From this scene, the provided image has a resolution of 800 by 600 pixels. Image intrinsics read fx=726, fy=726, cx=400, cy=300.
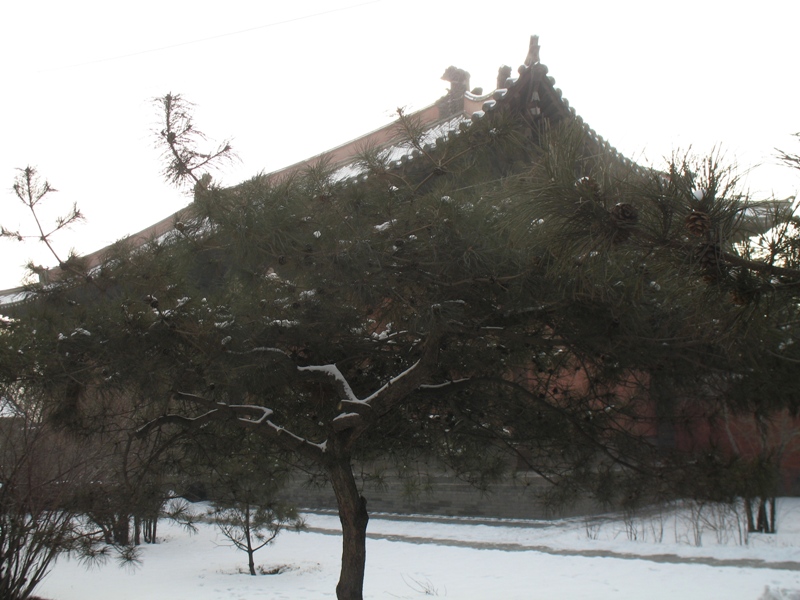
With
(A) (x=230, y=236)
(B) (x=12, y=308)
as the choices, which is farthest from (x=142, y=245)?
(A) (x=230, y=236)

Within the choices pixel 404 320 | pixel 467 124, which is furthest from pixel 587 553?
pixel 467 124

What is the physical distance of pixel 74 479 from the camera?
5895 millimetres

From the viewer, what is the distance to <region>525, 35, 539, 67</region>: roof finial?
244 inches

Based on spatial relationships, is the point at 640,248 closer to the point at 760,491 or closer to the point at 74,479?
the point at 760,491

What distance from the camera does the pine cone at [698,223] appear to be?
1.67 meters

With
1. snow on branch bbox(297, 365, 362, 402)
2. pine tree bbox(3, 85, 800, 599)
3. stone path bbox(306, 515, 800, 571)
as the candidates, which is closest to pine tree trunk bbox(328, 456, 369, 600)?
Result: pine tree bbox(3, 85, 800, 599)

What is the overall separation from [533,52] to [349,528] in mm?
4195

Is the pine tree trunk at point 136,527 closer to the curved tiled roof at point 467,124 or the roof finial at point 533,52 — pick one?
the curved tiled roof at point 467,124

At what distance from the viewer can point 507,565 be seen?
7.68 metres

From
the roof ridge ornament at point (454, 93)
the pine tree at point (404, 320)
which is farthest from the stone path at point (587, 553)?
the roof ridge ornament at point (454, 93)

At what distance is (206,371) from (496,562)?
5181 millimetres

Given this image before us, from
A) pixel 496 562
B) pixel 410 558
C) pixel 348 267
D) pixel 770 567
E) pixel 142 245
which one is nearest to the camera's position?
pixel 348 267

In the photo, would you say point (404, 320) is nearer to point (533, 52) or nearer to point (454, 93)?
point (533, 52)

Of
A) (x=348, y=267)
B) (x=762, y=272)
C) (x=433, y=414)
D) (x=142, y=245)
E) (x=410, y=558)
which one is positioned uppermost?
(x=142, y=245)
